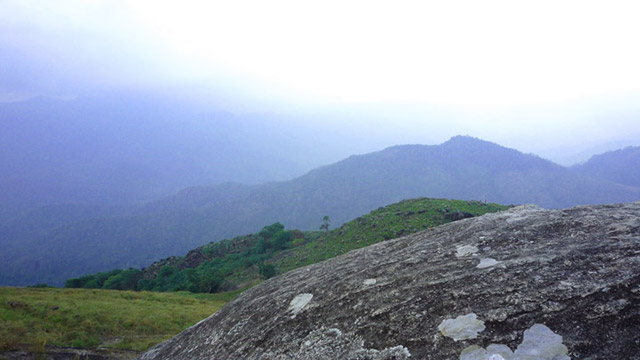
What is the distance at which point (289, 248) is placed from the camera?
93.5 metres

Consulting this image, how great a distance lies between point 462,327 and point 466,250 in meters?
2.82

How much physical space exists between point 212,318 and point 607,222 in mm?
10990

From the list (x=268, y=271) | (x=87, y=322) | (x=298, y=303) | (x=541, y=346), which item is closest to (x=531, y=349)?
(x=541, y=346)

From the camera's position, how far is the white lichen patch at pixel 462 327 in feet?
14.9

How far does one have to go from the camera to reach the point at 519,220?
8.06 metres

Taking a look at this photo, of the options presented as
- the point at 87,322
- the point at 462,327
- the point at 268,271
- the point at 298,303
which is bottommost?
the point at 268,271

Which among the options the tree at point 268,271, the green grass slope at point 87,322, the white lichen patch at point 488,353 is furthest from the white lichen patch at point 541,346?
the tree at point 268,271

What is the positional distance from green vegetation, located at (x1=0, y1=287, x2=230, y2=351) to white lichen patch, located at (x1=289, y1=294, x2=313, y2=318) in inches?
582

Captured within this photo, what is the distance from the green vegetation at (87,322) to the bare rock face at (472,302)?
12910 millimetres

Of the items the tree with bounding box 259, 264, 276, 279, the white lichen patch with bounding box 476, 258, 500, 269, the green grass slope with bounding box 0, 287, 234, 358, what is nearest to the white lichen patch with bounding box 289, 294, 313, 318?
the white lichen patch with bounding box 476, 258, 500, 269

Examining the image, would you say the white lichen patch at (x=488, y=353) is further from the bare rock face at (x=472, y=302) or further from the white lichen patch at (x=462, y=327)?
the white lichen patch at (x=462, y=327)

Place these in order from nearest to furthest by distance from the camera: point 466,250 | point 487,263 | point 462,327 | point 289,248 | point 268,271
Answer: point 462,327 < point 487,263 < point 466,250 < point 268,271 < point 289,248

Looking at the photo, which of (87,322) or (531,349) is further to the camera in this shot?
(87,322)

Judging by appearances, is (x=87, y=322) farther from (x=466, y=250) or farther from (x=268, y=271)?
(x=268, y=271)
